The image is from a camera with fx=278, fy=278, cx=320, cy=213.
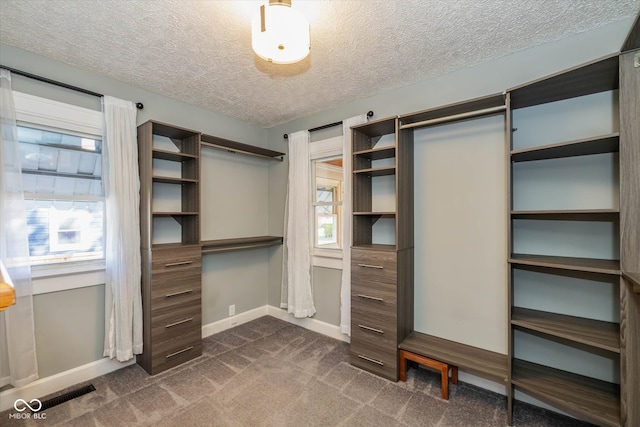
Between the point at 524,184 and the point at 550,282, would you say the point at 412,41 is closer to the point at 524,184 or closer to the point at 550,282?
the point at 524,184

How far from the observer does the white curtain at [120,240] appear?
2361 millimetres

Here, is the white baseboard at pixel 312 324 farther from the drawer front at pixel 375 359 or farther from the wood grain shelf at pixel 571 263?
the wood grain shelf at pixel 571 263

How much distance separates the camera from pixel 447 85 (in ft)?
7.99

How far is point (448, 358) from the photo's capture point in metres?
2.11

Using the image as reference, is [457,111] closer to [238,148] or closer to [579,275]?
[579,275]

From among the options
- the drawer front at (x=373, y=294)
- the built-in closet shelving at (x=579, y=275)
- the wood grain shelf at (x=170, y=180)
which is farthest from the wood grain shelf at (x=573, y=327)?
the wood grain shelf at (x=170, y=180)

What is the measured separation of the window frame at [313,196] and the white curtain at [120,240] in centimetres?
180

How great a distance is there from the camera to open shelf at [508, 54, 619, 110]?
1549 mm

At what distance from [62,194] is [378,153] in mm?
2729

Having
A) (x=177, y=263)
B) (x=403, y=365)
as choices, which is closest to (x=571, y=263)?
(x=403, y=365)

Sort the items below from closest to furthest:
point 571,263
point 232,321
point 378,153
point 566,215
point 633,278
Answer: point 633,278 < point 571,263 < point 566,215 < point 378,153 < point 232,321

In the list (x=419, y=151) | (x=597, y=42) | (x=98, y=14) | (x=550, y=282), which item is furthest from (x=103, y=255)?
(x=597, y=42)

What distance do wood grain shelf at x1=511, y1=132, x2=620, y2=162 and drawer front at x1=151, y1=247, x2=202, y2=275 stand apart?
2.77 meters

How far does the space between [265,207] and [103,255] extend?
1914mm
